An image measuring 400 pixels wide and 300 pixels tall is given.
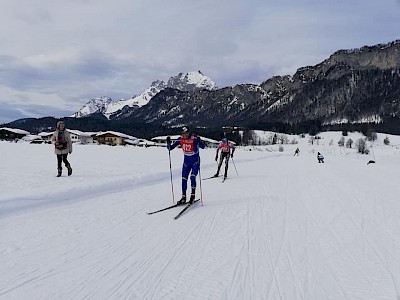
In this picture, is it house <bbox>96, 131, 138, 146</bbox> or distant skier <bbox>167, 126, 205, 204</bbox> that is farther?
house <bbox>96, 131, 138, 146</bbox>

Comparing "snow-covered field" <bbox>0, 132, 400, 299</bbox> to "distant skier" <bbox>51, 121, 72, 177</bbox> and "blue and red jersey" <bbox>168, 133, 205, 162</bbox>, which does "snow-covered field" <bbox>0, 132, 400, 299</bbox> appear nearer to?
"blue and red jersey" <bbox>168, 133, 205, 162</bbox>

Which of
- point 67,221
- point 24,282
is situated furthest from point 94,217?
point 24,282

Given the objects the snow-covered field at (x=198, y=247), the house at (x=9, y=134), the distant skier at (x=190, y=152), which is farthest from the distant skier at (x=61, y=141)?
the house at (x=9, y=134)

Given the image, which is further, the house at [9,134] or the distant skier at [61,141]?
the house at [9,134]

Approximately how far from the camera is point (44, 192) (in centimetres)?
851

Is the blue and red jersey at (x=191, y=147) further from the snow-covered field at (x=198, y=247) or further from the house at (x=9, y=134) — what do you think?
the house at (x=9, y=134)

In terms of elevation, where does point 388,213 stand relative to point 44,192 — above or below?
below

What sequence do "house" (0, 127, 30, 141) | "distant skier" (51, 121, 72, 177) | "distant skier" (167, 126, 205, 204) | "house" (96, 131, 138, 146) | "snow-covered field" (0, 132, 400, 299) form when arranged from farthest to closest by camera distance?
"house" (96, 131, 138, 146), "house" (0, 127, 30, 141), "distant skier" (51, 121, 72, 177), "distant skier" (167, 126, 205, 204), "snow-covered field" (0, 132, 400, 299)

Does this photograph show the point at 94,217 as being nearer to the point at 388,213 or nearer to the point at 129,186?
the point at 129,186

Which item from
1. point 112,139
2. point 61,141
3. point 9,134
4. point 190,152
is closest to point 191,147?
point 190,152

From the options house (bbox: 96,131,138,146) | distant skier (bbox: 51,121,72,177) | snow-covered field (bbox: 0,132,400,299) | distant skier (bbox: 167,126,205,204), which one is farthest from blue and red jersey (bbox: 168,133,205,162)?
house (bbox: 96,131,138,146)

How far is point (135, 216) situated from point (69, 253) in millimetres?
2376

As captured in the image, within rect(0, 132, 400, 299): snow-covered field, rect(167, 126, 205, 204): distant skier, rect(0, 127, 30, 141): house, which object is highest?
rect(0, 127, 30, 141): house

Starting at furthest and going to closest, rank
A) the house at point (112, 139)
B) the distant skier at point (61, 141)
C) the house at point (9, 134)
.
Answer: the house at point (112, 139) → the house at point (9, 134) → the distant skier at point (61, 141)
